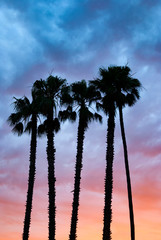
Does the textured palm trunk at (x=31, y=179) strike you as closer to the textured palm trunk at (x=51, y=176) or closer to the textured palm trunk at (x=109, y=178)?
the textured palm trunk at (x=51, y=176)

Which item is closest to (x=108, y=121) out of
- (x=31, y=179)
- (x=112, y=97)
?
(x=112, y=97)

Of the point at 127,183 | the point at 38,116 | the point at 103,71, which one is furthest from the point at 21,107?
the point at 127,183

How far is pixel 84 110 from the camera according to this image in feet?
143

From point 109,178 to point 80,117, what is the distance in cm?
772

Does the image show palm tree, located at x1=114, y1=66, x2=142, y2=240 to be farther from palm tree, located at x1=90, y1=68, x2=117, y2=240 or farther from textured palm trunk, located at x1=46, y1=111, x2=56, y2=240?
textured palm trunk, located at x1=46, y1=111, x2=56, y2=240

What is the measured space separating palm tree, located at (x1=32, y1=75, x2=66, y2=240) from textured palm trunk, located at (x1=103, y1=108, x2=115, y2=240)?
18.8 feet

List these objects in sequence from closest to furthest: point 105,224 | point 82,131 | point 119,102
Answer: point 105,224, point 119,102, point 82,131

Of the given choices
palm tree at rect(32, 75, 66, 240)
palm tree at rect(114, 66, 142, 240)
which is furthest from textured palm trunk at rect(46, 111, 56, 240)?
palm tree at rect(114, 66, 142, 240)

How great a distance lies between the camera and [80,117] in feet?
143

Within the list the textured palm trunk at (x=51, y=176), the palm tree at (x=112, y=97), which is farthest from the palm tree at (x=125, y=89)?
the textured palm trunk at (x=51, y=176)

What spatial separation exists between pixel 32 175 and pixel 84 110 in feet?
27.0

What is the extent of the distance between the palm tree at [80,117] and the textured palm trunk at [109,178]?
393 centimetres

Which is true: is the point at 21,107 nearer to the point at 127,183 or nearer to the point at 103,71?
the point at 103,71

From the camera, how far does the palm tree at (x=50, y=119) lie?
41275 mm
